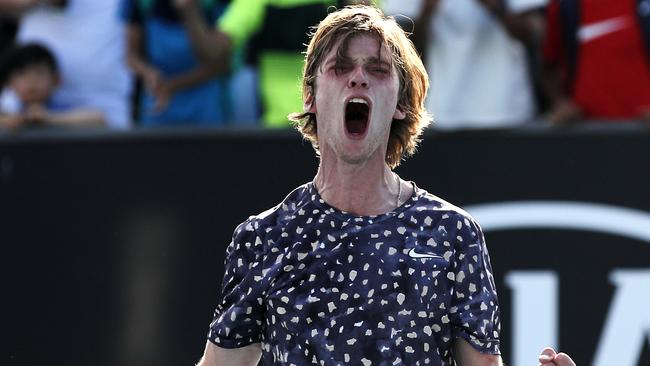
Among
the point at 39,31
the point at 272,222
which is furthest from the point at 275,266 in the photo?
the point at 39,31

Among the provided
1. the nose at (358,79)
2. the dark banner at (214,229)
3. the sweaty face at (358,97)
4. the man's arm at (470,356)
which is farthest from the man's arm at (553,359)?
the dark banner at (214,229)

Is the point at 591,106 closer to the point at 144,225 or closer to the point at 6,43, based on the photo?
the point at 144,225

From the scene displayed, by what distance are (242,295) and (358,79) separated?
1.84ft

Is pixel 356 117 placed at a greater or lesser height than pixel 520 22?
greater

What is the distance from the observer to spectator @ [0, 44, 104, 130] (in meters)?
6.10

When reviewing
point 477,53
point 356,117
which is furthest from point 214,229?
point 356,117

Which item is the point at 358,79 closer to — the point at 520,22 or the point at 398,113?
the point at 398,113

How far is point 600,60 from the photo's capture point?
5.80 meters

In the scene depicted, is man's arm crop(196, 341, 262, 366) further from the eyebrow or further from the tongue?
the eyebrow

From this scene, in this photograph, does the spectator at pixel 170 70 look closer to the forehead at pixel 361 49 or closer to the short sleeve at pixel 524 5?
the short sleeve at pixel 524 5

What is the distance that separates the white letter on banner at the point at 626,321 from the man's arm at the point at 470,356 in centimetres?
279

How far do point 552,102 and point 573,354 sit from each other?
3.59ft

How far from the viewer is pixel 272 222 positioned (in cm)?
313

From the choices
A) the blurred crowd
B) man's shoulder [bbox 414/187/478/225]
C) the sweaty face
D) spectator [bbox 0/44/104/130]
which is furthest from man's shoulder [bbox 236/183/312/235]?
spectator [bbox 0/44/104/130]
